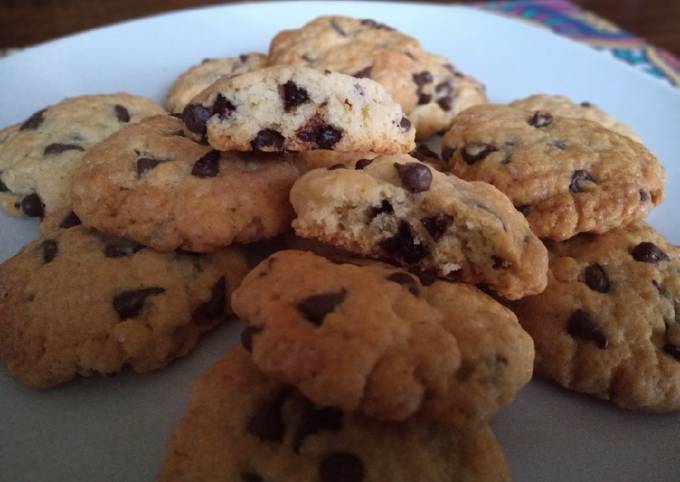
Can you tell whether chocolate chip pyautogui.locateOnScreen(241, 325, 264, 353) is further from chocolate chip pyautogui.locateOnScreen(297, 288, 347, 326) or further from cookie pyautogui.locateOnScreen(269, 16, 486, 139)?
cookie pyautogui.locateOnScreen(269, 16, 486, 139)

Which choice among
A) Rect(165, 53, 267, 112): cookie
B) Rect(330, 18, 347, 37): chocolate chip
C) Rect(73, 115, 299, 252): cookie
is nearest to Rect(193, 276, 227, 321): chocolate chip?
Rect(73, 115, 299, 252): cookie

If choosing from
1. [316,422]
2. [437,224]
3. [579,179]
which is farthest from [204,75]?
[316,422]

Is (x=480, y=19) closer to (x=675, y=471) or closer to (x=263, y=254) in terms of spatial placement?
(x=263, y=254)

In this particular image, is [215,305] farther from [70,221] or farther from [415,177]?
[415,177]

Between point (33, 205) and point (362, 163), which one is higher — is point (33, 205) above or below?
below

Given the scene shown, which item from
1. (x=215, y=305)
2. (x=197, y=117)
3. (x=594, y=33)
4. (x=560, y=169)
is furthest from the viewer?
(x=594, y=33)

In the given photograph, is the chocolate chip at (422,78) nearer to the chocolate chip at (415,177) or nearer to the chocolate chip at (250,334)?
the chocolate chip at (415,177)
